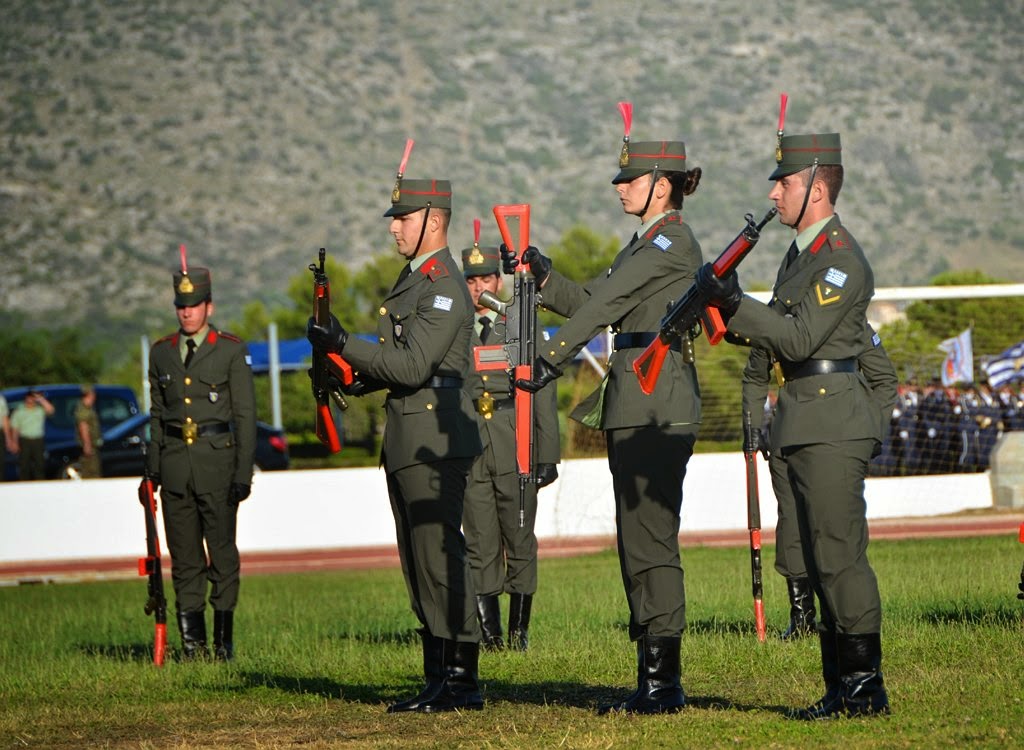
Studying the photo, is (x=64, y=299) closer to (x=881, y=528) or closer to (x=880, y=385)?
(x=881, y=528)

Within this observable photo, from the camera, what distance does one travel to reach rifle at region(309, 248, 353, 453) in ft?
26.0

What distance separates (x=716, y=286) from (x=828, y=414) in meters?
0.87

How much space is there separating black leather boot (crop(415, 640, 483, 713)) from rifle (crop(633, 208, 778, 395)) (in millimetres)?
1799

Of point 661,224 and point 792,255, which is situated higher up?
point 661,224

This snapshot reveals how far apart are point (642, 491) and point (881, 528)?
1458cm

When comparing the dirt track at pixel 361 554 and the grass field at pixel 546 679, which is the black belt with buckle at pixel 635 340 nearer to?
the grass field at pixel 546 679

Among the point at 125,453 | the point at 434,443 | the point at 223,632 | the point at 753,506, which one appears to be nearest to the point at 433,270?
the point at 434,443

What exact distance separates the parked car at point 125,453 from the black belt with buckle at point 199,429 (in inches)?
672

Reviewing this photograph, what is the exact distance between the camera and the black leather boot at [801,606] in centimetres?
1081

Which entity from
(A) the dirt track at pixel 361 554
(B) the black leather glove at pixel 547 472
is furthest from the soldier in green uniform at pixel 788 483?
(A) the dirt track at pixel 361 554

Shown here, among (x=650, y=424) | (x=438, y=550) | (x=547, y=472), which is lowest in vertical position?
(x=438, y=550)

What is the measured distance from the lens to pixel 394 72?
115 m

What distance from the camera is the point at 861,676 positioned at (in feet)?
24.0

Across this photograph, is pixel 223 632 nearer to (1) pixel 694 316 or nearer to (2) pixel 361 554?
(1) pixel 694 316
